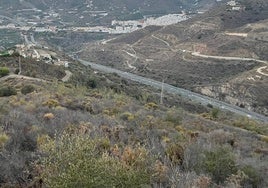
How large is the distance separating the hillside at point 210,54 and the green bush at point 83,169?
2527 inches

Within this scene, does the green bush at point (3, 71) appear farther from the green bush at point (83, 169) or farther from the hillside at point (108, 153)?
the green bush at point (83, 169)

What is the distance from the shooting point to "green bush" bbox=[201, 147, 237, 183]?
57.4 ft

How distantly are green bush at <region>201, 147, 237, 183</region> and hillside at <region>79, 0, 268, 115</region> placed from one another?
57.4 metres

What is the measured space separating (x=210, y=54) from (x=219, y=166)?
9370 cm

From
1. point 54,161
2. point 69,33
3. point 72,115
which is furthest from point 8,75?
point 69,33

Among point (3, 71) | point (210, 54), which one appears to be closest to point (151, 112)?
point (3, 71)

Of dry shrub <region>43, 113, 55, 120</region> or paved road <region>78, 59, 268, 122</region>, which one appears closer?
dry shrub <region>43, 113, 55, 120</region>

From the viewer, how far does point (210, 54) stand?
10938cm

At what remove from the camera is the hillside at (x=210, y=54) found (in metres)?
84.8

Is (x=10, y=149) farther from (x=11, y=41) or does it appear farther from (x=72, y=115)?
(x=11, y=41)

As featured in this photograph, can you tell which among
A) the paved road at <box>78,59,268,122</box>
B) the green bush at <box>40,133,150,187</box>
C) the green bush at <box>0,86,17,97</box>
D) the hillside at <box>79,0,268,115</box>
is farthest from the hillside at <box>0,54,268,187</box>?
the hillside at <box>79,0,268,115</box>

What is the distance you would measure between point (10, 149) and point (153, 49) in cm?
11250

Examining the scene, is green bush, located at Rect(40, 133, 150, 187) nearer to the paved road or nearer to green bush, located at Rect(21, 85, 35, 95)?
green bush, located at Rect(21, 85, 35, 95)

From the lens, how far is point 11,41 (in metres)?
162
